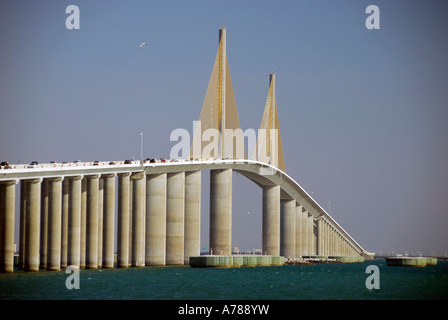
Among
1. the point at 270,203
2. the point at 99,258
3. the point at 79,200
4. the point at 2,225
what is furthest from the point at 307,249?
the point at 2,225

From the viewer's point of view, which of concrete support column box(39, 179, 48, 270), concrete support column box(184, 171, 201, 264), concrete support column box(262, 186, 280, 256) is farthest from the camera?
concrete support column box(262, 186, 280, 256)

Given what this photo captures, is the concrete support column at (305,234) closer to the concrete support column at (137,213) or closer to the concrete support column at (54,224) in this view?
the concrete support column at (137,213)

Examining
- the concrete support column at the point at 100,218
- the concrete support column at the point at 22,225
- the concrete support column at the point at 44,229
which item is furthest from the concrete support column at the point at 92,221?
the concrete support column at the point at 100,218

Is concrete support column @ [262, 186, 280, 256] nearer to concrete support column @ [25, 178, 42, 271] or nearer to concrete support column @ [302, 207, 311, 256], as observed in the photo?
concrete support column @ [302, 207, 311, 256]

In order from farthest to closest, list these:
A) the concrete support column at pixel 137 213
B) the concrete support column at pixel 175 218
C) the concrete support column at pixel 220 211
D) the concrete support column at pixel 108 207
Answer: the concrete support column at pixel 220 211 < the concrete support column at pixel 175 218 < the concrete support column at pixel 137 213 < the concrete support column at pixel 108 207

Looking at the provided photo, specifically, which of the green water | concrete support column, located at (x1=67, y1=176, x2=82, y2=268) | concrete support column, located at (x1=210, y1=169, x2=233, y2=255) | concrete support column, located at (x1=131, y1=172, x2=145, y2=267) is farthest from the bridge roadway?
the green water

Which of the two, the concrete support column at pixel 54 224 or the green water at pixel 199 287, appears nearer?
the green water at pixel 199 287

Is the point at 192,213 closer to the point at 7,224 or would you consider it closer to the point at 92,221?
the point at 92,221
